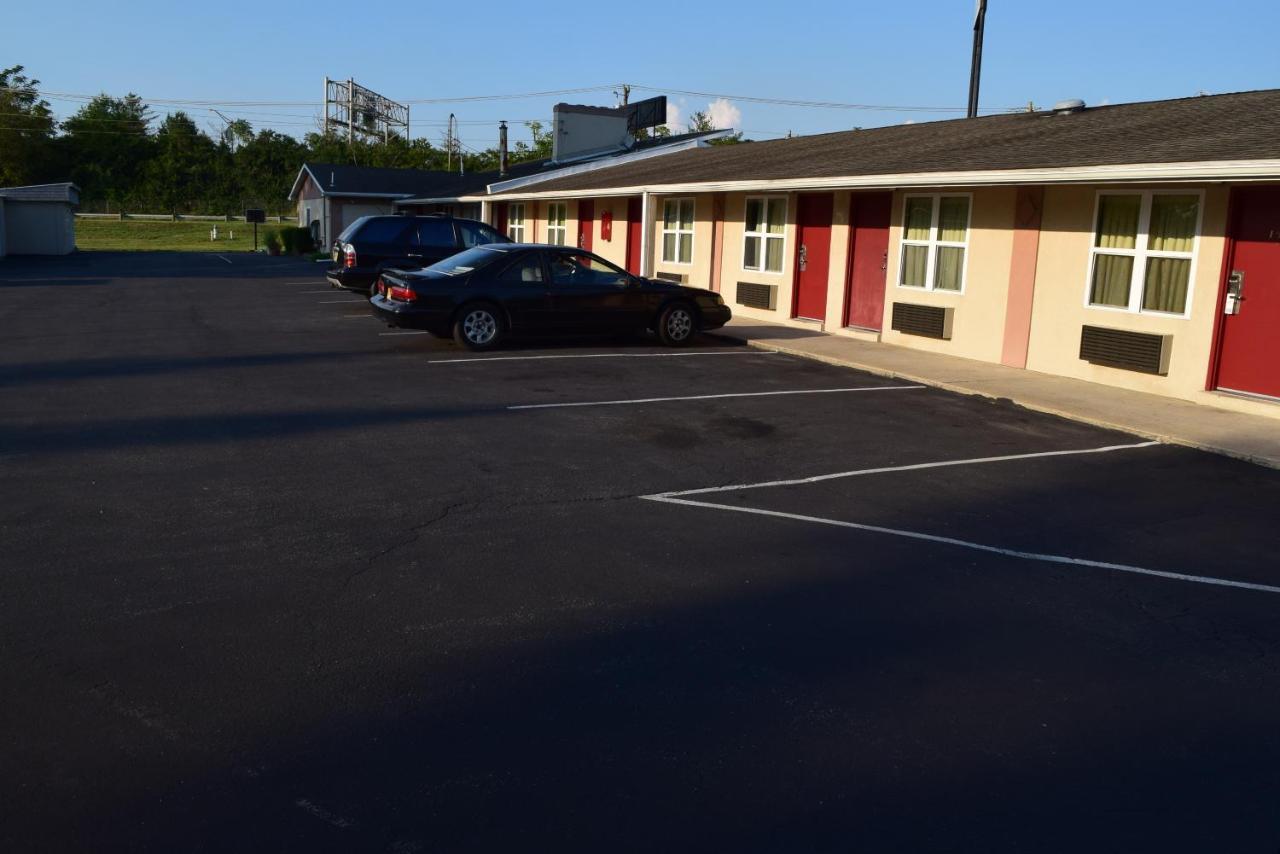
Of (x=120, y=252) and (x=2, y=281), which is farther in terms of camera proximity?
(x=120, y=252)

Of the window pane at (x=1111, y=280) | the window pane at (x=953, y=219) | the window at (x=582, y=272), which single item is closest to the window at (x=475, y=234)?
the window at (x=582, y=272)

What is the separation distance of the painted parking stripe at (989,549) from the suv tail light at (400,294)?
807 centimetres

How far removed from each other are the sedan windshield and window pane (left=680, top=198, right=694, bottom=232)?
7.95 m

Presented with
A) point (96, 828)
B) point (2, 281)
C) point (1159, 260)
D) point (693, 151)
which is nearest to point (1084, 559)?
point (96, 828)

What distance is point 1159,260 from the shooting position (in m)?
12.7

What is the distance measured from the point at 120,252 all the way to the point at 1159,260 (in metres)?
48.8

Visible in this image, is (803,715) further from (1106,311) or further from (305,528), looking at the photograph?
(1106,311)

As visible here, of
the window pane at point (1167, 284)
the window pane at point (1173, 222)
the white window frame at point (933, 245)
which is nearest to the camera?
the window pane at point (1173, 222)

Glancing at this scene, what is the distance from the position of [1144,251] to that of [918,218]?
420cm

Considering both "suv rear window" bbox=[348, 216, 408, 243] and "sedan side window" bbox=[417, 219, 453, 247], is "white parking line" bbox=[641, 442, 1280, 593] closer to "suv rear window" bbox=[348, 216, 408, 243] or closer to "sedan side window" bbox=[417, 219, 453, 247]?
"sedan side window" bbox=[417, 219, 453, 247]

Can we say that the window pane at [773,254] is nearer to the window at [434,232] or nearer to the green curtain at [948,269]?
the green curtain at [948,269]

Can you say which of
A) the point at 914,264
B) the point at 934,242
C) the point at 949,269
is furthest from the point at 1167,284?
the point at 914,264

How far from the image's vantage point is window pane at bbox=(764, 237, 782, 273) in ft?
65.4

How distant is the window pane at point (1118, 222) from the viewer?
1302cm
